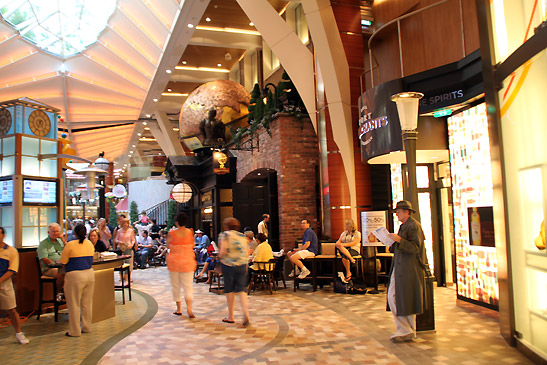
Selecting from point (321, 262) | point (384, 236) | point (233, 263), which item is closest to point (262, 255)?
→ point (321, 262)

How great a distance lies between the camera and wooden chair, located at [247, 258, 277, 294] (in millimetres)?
9117

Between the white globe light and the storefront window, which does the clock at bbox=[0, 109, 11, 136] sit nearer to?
the storefront window

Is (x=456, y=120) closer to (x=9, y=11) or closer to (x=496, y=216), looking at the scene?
(x=496, y=216)

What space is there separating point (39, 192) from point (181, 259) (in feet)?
10.2

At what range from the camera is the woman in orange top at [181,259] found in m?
7.05

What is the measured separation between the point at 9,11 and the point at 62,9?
1753mm

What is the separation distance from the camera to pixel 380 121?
27.7 ft

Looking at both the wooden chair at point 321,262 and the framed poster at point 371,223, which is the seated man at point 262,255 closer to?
the wooden chair at point 321,262

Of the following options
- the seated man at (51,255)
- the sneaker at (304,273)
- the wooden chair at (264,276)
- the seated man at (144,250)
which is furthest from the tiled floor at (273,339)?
the seated man at (144,250)

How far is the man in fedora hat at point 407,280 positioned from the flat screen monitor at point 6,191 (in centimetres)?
642

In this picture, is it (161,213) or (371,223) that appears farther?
(161,213)

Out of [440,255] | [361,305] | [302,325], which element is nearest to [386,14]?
[440,255]

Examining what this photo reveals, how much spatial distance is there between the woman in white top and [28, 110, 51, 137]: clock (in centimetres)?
608

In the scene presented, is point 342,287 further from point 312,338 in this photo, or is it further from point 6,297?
point 6,297
